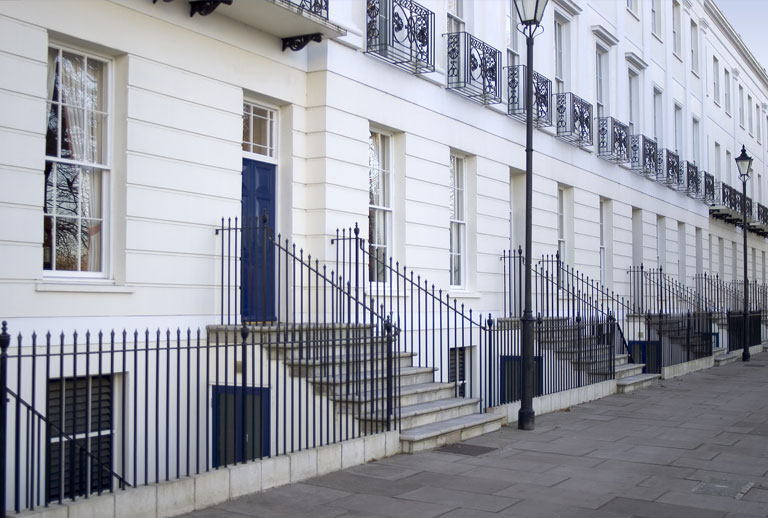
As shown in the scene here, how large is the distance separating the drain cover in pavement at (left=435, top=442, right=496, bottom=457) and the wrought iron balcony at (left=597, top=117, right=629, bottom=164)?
517 inches

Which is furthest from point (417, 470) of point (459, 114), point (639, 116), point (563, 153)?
point (639, 116)

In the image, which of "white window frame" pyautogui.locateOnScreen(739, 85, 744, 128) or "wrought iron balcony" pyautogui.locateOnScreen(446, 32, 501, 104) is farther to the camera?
"white window frame" pyautogui.locateOnScreen(739, 85, 744, 128)

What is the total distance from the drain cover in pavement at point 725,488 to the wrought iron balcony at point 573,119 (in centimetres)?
1161

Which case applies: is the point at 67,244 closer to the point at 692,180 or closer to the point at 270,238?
the point at 270,238

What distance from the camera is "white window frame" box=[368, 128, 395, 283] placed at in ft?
44.1

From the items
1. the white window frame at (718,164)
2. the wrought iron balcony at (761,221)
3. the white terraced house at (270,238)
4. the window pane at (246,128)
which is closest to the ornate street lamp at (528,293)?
the white terraced house at (270,238)

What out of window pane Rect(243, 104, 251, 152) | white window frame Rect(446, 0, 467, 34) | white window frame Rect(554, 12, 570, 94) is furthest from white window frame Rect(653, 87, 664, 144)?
window pane Rect(243, 104, 251, 152)

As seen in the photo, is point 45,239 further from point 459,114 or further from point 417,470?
point 459,114

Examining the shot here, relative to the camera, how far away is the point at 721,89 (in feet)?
119

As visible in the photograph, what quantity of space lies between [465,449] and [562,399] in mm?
4310

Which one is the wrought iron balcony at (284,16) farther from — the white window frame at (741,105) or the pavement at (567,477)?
the white window frame at (741,105)

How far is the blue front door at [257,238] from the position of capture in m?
10.7

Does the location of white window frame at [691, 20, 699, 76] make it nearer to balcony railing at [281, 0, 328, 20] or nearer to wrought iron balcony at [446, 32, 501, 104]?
wrought iron balcony at [446, 32, 501, 104]

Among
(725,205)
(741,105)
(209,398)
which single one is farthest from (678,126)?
(209,398)
